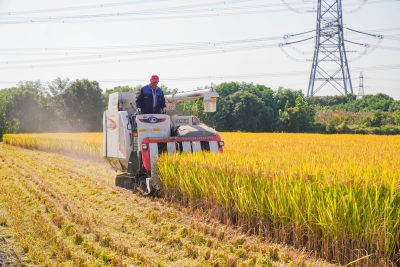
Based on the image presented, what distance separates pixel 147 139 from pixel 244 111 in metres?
43.7

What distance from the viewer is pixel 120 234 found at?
591cm

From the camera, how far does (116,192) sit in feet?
30.6

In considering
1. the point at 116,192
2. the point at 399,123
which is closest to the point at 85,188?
the point at 116,192

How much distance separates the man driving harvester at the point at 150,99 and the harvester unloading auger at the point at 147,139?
345mm

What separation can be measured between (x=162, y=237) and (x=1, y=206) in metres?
4.36

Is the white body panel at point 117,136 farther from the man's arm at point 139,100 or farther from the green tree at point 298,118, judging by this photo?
the green tree at point 298,118

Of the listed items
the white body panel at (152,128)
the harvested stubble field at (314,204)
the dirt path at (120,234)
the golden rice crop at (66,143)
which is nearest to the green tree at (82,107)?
the golden rice crop at (66,143)

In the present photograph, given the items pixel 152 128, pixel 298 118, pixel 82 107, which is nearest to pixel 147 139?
pixel 152 128

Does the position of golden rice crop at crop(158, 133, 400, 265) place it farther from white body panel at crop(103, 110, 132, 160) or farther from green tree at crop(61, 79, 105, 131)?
green tree at crop(61, 79, 105, 131)

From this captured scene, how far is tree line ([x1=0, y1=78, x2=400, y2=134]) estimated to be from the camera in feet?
151

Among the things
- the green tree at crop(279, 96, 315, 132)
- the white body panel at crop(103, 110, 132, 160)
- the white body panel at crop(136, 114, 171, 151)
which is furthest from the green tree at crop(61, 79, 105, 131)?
the white body panel at crop(136, 114, 171, 151)

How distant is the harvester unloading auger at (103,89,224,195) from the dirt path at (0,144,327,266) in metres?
0.67

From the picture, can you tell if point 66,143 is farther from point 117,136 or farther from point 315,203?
point 315,203

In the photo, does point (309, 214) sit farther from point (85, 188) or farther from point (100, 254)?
point (85, 188)
